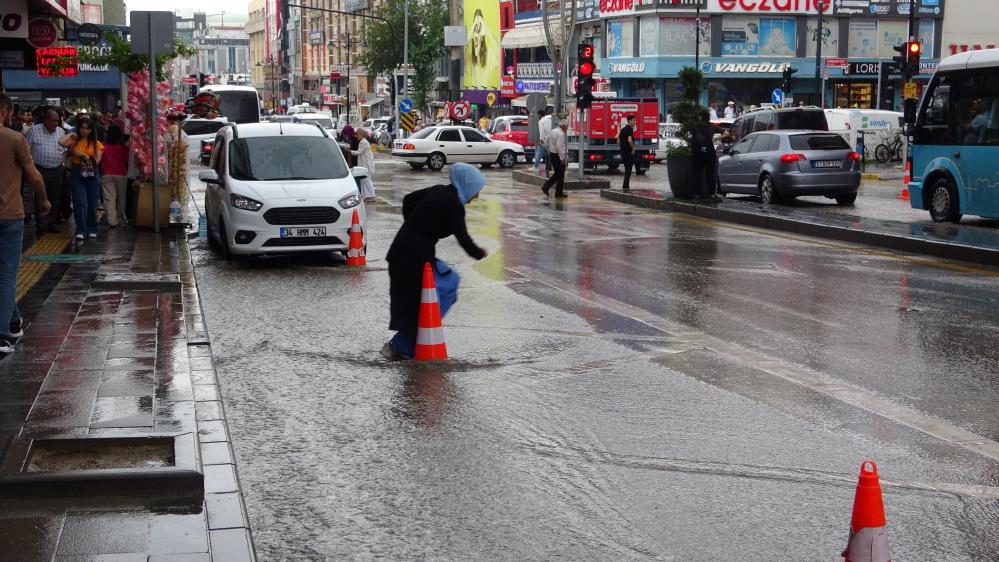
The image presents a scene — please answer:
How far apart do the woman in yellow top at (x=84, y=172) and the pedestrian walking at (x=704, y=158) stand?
38.8 feet

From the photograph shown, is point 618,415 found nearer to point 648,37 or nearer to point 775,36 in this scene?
point 648,37

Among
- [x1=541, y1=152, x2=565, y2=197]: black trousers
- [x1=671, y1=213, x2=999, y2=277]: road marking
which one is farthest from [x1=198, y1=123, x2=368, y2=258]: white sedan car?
[x1=541, y1=152, x2=565, y2=197]: black trousers

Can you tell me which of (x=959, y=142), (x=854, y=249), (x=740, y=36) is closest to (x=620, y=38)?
(x=740, y=36)

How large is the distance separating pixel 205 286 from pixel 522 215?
35.7 feet

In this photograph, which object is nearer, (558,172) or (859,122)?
(558,172)

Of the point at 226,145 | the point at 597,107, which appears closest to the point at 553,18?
the point at 597,107

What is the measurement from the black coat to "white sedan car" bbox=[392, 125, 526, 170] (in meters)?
32.0

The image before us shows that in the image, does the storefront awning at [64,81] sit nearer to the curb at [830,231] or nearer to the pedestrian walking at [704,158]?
the curb at [830,231]

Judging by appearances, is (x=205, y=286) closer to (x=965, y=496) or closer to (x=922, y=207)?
(x=965, y=496)

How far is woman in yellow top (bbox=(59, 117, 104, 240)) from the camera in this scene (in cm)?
1755

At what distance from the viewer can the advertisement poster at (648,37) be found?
213ft

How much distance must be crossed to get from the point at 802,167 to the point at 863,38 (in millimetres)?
45901

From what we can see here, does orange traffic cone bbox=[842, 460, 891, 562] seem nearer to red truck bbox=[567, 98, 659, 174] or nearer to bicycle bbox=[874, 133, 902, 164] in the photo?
red truck bbox=[567, 98, 659, 174]

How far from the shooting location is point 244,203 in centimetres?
1560
